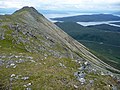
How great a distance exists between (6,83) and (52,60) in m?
9.19

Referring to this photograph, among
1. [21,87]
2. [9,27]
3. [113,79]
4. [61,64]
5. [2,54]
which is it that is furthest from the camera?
[9,27]

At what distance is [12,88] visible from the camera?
78.0ft

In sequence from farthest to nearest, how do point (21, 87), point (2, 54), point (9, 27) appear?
point (9, 27) → point (2, 54) → point (21, 87)

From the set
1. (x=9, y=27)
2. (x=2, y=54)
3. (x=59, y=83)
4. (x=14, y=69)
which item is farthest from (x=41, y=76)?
(x=9, y=27)

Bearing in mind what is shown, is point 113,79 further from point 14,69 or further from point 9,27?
point 9,27

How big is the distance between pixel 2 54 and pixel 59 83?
1491cm

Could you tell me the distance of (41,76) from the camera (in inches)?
1017

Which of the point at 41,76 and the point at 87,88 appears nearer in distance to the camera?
the point at 87,88

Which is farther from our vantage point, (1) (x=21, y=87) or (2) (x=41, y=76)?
(2) (x=41, y=76)

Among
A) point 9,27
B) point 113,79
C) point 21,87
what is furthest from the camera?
point 9,27

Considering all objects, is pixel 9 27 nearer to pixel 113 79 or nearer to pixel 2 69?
pixel 2 69

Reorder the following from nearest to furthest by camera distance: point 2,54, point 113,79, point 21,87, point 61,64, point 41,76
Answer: point 21,87, point 41,76, point 113,79, point 61,64, point 2,54

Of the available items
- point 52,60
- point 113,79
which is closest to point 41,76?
point 52,60

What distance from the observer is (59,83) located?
24.4 m
